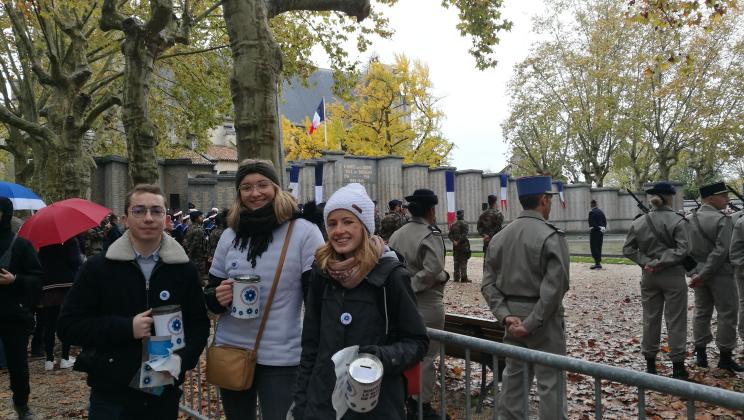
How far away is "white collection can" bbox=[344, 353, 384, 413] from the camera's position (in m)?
2.39

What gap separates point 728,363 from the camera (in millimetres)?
6824

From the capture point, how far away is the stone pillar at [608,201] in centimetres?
4081

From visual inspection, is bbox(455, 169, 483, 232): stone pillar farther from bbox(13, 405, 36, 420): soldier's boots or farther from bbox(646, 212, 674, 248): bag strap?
bbox(13, 405, 36, 420): soldier's boots

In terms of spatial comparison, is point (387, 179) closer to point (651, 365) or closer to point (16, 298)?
point (651, 365)


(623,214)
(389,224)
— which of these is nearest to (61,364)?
(389,224)

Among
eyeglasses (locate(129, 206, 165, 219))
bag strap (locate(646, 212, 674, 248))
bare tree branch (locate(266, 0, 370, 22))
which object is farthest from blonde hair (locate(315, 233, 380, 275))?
bag strap (locate(646, 212, 674, 248))

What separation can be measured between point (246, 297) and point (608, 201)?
4182 cm

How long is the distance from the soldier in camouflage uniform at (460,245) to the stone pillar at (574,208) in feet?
83.2

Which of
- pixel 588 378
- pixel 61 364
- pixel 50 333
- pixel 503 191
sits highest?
pixel 503 191

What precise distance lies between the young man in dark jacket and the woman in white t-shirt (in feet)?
0.68

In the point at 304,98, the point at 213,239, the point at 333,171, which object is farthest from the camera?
the point at 304,98

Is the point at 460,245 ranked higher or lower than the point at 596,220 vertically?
lower

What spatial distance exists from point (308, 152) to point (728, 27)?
29.1m

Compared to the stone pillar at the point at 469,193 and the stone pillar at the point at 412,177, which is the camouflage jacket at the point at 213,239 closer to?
the stone pillar at the point at 412,177
